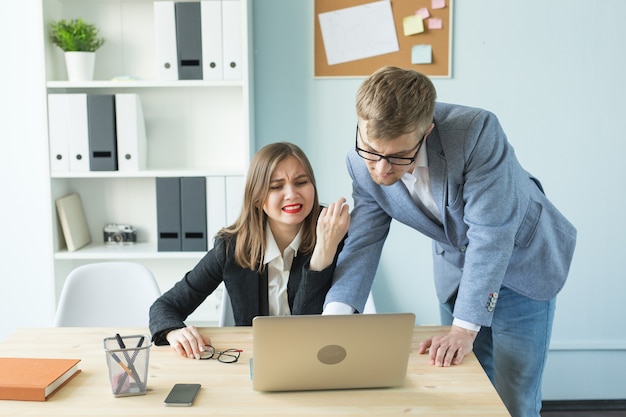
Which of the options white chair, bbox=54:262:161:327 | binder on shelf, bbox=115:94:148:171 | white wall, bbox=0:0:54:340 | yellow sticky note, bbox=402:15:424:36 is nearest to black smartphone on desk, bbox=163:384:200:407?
white chair, bbox=54:262:161:327

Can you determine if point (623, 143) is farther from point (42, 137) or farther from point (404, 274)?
point (42, 137)

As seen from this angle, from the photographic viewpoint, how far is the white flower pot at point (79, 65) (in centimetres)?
283

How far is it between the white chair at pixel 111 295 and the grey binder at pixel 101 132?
62 centimetres

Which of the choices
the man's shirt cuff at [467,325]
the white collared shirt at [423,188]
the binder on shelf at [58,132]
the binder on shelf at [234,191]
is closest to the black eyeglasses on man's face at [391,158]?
the white collared shirt at [423,188]

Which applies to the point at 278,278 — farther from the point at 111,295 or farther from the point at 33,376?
the point at 33,376

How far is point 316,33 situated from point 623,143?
1410mm

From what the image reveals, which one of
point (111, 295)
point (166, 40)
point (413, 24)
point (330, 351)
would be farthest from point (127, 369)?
point (413, 24)

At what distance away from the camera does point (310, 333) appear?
4.58ft

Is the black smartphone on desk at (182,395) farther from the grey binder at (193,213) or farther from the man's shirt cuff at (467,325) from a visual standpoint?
the grey binder at (193,213)

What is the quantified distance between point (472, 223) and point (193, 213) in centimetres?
146

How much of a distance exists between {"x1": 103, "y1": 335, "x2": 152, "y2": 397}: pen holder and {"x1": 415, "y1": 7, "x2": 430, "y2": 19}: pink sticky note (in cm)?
198

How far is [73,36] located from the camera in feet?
9.21

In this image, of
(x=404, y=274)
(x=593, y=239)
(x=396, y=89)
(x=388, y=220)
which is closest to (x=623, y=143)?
(x=593, y=239)

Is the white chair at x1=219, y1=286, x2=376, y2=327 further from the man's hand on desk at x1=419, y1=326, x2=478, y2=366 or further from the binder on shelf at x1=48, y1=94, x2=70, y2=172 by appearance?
the binder on shelf at x1=48, y1=94, x2=70, y2=172
